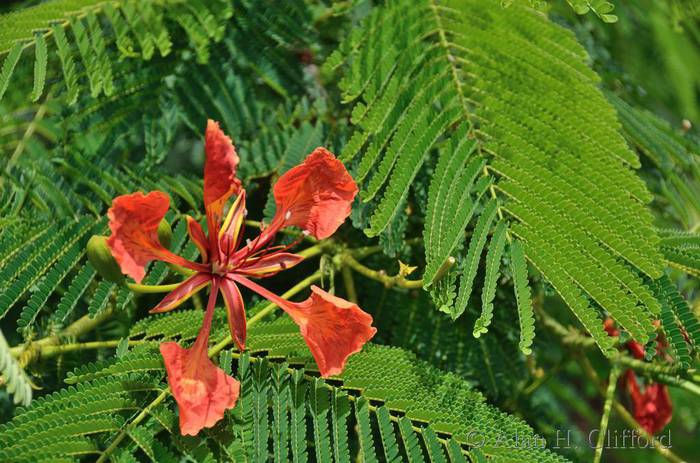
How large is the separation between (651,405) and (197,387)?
104 cm

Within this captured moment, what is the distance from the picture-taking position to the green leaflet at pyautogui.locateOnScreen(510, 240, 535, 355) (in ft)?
4.09

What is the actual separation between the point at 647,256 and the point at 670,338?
14 cm

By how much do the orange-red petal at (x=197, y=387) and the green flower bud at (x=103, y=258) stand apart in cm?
12

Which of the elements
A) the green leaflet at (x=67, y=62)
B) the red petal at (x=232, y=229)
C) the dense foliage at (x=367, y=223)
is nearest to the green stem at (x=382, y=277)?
the dense foliage at (x=367, y=223)

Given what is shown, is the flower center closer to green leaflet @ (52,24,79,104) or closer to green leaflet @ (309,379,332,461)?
green leaflet @ (309,379,332,461)

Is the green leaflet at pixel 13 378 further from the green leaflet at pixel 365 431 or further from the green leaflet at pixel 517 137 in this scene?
the green leaflet at pixel 517 137


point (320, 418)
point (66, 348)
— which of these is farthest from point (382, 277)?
point (66, 348)

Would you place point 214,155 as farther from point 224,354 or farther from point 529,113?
point 529,113

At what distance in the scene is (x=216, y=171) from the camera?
1.33 meters

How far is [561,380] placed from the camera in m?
2.80

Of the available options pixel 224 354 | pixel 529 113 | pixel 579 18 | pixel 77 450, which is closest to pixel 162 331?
pixel 224 354

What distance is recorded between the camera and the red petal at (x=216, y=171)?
133 centimetres

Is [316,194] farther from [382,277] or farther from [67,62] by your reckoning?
[67,62]

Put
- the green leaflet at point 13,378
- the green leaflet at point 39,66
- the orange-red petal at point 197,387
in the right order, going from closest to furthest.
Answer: the green leaflet at point 13,378, the orange-red petal at point 197,387, the green leaflet at point 39,66
